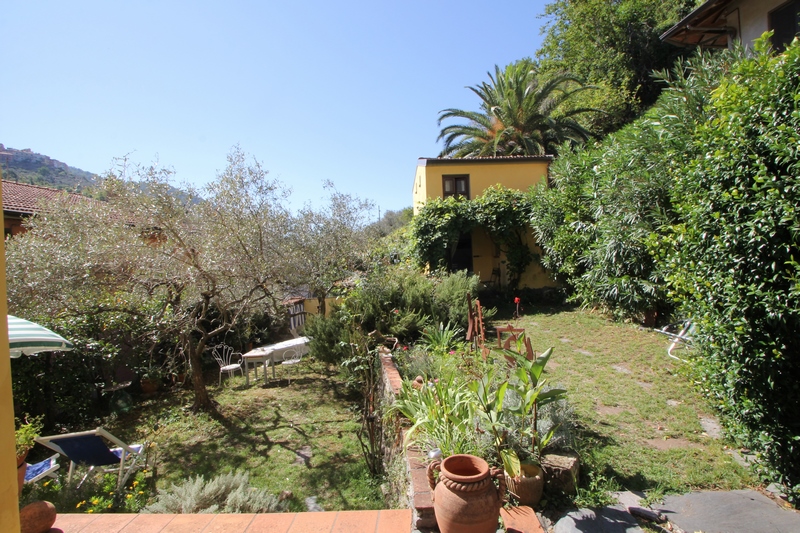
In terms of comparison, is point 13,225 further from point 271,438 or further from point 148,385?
point 271,438

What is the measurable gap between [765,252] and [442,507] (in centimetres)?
285

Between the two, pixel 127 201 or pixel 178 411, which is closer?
pixel 127 201

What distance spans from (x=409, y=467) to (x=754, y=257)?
3.00 m

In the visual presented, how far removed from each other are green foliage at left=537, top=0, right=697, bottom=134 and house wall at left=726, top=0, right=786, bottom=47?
15114 millimetres

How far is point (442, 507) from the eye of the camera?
8.53 feet

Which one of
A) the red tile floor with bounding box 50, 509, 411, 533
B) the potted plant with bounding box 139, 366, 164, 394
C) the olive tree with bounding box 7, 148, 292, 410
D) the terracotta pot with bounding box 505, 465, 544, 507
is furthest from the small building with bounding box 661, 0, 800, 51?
the potted plant with bounding box 139, 366, 164, 394

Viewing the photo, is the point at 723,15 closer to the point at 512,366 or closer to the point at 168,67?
the point at 512,366

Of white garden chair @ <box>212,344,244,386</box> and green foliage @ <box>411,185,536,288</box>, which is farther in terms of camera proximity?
green foliage @ <box>411,185,536,288</box>

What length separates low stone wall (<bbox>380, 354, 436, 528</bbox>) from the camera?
288 cm

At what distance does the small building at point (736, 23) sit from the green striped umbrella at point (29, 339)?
11.6m

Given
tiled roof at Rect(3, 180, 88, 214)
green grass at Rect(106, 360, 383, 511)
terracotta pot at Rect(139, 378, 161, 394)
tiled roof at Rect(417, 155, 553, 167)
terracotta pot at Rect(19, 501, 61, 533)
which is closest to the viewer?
terracotta pot at Rect(19, 501, 61, 533)

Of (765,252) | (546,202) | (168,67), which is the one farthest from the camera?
(546,202)

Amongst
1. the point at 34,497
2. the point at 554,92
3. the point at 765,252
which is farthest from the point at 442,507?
the point at 554,92

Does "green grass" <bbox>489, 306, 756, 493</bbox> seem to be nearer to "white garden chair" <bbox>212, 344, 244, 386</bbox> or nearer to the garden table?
the garden table
